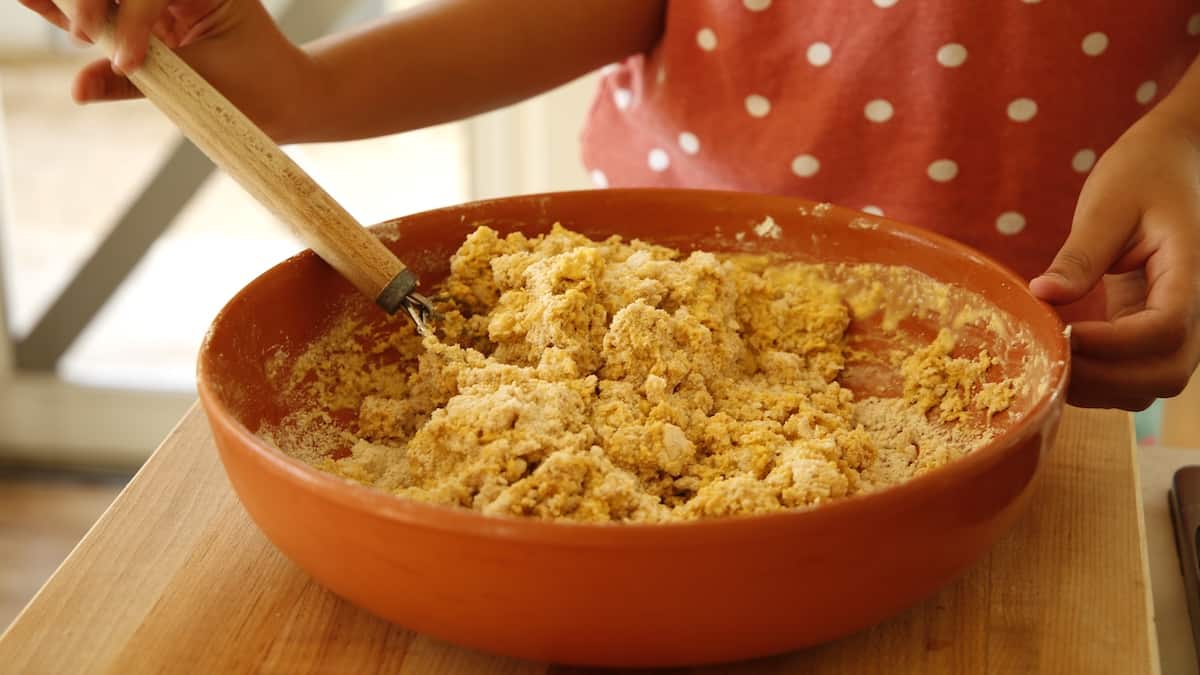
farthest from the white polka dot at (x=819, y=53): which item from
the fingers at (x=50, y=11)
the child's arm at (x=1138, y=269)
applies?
the fingers at (x=50, y=11)

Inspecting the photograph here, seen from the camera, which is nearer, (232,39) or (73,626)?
(73,626)

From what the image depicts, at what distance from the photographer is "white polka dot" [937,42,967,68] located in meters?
1.04

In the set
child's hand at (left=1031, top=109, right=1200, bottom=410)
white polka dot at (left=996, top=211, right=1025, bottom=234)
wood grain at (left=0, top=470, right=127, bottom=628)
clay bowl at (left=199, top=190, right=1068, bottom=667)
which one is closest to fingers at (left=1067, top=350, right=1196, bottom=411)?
child's hand at (left=1031, top=109, right=1200, bottom=410)

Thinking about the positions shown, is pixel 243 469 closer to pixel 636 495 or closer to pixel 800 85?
pixel 636 495

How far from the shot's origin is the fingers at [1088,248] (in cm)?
74

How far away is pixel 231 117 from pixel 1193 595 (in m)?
0.72

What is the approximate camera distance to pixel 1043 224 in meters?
1.08

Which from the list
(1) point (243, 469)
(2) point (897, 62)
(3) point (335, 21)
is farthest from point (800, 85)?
(3) point (335, 21)

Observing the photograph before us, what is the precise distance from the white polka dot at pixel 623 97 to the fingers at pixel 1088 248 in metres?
0.52

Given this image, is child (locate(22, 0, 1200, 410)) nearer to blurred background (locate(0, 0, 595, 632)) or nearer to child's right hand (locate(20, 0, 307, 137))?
child's right hand (locate(20, 0, 307, 137))

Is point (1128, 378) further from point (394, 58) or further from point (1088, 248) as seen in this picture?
point (394, 58)

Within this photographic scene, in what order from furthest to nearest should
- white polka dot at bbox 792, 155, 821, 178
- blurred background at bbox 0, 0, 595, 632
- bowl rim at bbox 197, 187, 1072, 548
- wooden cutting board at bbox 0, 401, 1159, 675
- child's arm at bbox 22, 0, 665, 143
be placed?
1. blurred background at bbox 0, 0, 595, 632
2. white polka dot at bbox 792, 155, 821, 178
3. child's arm at bbox 22, 0, 665, 143
4. wooden cutting board at bbox 0, 401, 1159, 675
5. bowl rim at bbox 197, 187, 1072, 548

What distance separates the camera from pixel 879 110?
3.56ft

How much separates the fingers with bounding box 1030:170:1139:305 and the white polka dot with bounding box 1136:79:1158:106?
0.27m
